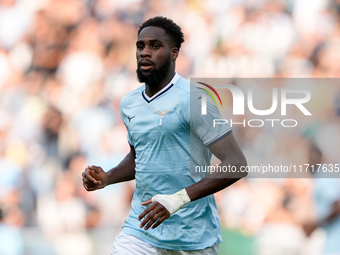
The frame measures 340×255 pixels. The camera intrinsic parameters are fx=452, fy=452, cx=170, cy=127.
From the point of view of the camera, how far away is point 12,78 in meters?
5.12

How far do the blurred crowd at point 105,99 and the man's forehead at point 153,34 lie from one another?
2.35 m

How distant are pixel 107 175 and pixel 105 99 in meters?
2.43

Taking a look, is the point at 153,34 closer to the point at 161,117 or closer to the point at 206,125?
the point at 161,117

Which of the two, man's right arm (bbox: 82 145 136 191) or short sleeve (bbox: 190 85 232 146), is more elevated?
short sleeve (bbox: 190 85 232 146)

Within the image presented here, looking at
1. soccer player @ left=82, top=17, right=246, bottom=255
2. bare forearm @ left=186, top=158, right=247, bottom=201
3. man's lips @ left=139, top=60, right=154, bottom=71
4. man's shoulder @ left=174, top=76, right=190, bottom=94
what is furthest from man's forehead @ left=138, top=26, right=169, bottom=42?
bare forearm @ left=186, top=158, right=247, bottom=201

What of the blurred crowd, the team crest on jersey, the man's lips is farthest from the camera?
the blurred crowd

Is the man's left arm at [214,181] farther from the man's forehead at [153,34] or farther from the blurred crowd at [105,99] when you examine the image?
the blurred crowd at [105,99]

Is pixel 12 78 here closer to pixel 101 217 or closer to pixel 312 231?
pixel 101 217

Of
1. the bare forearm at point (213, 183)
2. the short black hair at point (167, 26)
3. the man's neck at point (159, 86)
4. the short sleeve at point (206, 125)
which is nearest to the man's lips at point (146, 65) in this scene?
the man's neck at point (159, 86)

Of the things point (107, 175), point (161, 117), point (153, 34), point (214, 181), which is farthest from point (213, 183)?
point (153, 34)

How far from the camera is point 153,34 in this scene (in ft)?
8.23

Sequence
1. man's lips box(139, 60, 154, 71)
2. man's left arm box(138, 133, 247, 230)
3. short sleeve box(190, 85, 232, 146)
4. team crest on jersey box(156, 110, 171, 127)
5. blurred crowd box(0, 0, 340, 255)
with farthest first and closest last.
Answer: blurred crowd box(0, 0, 340, 255)
man's lips box(139, 60, 154, 71)
team crest on jersey box(156, 110, 171, 127)
short sleeve box(190, 85, 232, 146)
man's left arm box(138, 133, 247, 230)

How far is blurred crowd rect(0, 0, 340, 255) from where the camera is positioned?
4.66 m

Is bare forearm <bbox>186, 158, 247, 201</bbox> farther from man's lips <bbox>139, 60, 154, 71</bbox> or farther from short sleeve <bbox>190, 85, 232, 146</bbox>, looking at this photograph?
man's lips <bbox>139, 60, 154, 71</bbox>
